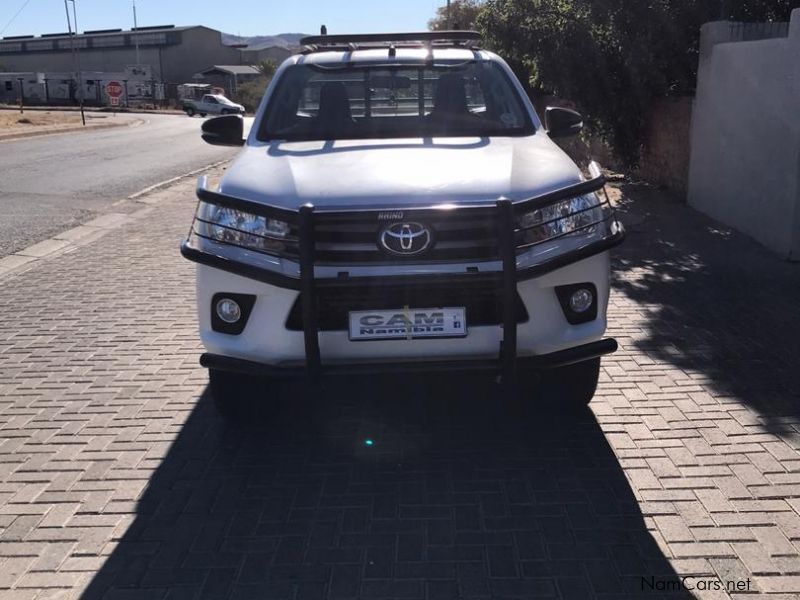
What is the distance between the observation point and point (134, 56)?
94.2 meters

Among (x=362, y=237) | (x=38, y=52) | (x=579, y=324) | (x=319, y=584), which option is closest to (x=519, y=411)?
(x=579, y=324)

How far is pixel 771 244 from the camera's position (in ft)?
28.0

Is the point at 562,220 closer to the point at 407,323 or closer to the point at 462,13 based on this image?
the point at 407,323

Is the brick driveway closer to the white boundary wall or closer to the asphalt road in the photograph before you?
the white boundary wall

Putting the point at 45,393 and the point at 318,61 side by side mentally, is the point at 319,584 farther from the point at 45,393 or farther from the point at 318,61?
the point at 318,61

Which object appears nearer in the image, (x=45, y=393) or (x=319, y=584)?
(x=319, y=584)

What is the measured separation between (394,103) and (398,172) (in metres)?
1.52

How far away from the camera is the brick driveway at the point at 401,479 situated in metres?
3.21

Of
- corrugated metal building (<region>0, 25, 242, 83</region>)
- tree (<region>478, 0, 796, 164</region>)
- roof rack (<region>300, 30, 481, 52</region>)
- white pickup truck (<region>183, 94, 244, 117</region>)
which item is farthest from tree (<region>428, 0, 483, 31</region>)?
corrugated metal building (<region>0, 25, 242, 83</region>)

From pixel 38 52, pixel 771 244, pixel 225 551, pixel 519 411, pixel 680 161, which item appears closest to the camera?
pixel 225 551

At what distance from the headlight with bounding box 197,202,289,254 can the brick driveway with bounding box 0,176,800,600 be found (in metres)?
0.90

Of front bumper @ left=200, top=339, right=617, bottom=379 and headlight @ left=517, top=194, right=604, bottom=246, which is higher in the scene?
headlight @ left=517, top=194, right=604, bottom=246

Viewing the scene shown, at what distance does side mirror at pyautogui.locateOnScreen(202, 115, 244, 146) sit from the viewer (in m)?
5.63

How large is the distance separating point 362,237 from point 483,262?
56cm
